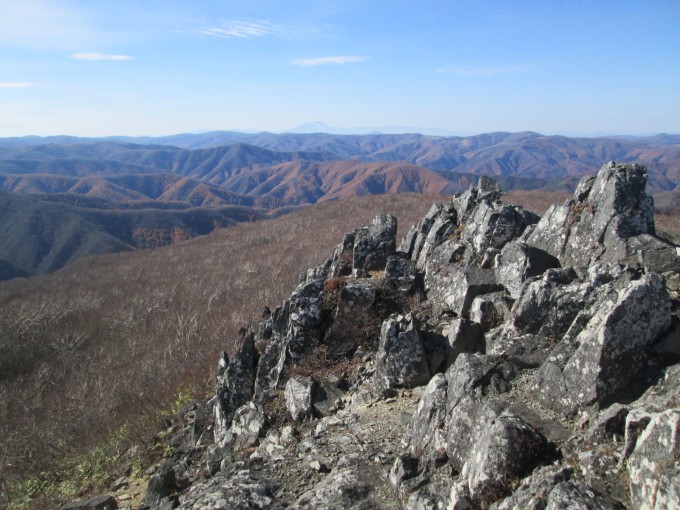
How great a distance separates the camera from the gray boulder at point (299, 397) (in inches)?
521

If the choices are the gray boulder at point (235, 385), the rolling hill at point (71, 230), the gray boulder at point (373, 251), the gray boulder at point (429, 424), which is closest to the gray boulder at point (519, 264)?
the gray boulder at point (429, 424)

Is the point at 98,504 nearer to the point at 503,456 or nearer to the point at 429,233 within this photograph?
the point at 503,456

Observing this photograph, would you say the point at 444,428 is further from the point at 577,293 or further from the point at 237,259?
the point at 237,259

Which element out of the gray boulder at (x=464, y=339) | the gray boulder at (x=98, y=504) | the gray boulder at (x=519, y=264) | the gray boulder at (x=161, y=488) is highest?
the gray boulder at (x=519, y=264)

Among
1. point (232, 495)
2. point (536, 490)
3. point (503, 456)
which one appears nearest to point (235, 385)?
point (232, 495)

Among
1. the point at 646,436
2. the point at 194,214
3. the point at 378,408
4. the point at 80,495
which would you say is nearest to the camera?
the point at 646,436

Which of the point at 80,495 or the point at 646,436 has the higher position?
the point at 646,436

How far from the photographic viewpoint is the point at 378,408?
12.2m

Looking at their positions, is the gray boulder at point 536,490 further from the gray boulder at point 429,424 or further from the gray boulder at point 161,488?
the gray boulder at point 161,488

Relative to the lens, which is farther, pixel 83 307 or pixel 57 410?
pixel 83 307

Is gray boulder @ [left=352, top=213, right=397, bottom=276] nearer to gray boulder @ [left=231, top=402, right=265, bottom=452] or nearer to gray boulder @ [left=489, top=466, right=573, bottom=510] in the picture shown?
gray boulder @ [left=231, top=402, right=265, bottom=452]

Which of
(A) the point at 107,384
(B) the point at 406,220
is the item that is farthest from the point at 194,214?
(A) the point at 107,384

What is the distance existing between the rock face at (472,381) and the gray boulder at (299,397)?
6 centimetres

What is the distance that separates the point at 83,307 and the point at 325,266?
51392 millimetres
